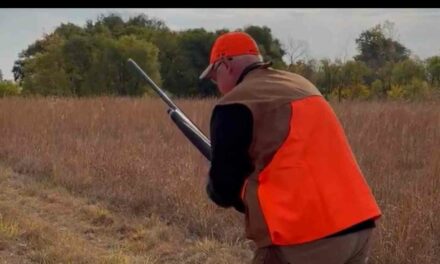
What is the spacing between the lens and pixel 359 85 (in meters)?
26.7

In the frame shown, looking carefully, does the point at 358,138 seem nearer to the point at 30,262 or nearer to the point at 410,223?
the point at 410,223

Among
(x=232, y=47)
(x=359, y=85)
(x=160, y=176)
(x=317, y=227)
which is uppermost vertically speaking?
(x=232, y=47)

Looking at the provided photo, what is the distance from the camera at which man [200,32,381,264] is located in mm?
2127

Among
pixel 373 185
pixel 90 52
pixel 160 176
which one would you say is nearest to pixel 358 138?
pixel 373 185

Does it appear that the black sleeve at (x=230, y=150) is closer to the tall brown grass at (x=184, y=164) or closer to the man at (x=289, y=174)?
the man at (x=289, y=174)

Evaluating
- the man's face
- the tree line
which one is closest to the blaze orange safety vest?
the man's face

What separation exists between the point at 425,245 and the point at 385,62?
29.5 m

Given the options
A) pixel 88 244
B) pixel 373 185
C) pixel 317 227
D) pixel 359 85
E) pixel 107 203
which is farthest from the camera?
pixel 359 85

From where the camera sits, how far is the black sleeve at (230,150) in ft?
7.19

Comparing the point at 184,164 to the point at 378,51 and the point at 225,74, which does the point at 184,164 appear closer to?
the point at 225,74

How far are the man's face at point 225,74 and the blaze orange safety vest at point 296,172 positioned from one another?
0.19 m

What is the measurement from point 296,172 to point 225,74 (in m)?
0.58

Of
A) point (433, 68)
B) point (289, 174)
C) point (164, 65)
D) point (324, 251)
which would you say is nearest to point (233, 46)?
point (289, 174)

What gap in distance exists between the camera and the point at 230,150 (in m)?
2.21
